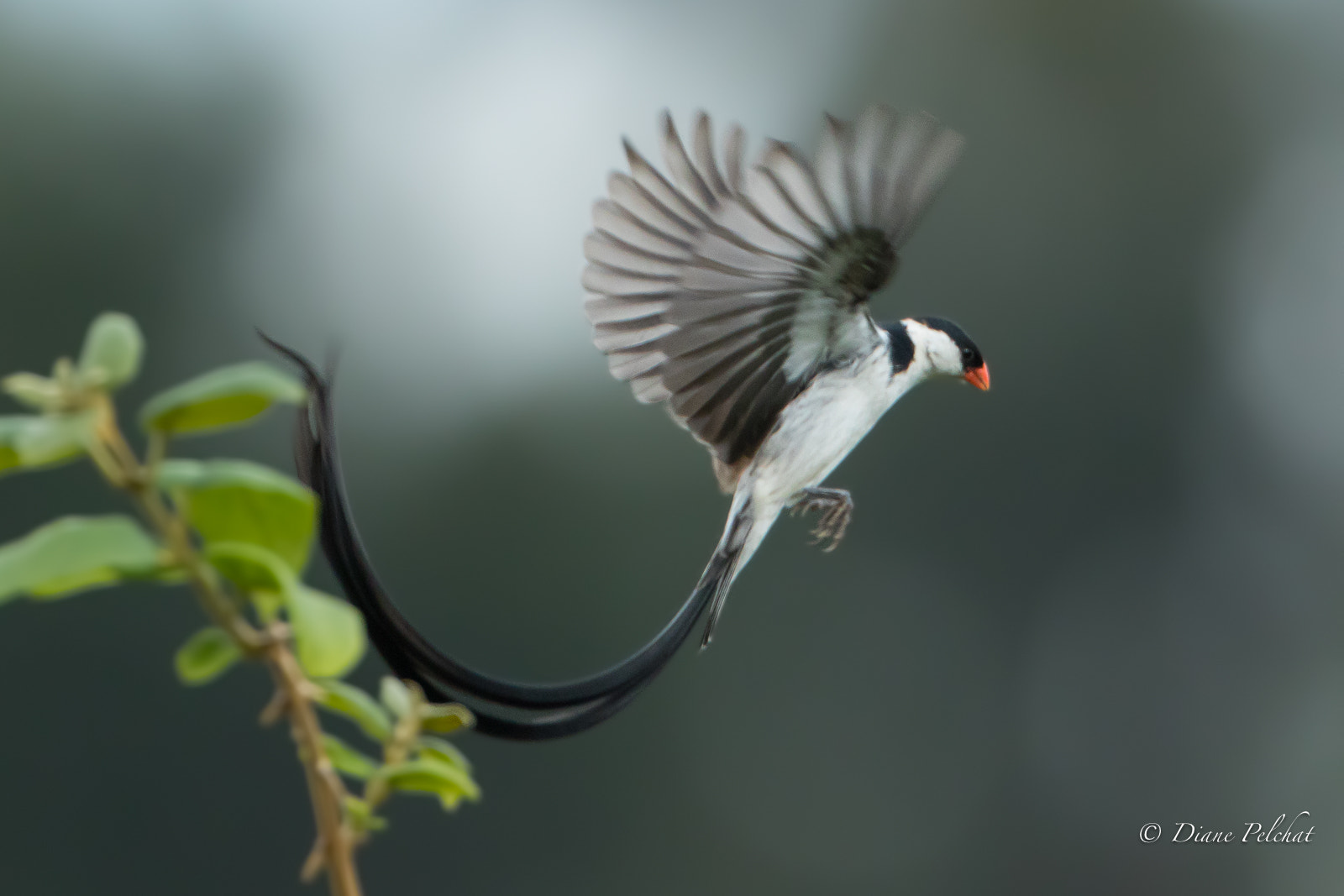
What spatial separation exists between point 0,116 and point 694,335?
10035mm

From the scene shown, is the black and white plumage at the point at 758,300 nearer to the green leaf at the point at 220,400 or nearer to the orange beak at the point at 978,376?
the orange beak at the point at 978,376

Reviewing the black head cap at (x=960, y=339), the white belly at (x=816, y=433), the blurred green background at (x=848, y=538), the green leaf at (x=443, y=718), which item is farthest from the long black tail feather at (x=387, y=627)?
the blurred green background at (x=848, y=538)

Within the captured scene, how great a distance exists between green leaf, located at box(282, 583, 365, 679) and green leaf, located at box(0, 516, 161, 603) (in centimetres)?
3

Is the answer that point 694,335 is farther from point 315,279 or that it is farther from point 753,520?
point 315,279

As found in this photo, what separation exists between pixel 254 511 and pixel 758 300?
37.8 inches

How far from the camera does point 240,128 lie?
35.3ft

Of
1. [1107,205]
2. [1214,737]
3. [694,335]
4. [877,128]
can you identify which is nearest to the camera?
[877,128]

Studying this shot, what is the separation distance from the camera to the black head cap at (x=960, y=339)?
1.57 m

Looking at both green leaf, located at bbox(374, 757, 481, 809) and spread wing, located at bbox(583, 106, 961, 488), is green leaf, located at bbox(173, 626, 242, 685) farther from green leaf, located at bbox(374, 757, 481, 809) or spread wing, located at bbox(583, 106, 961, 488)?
spread wing, located at bbox(583, 106, 961, 488)

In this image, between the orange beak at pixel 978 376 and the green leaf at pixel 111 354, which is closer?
the green leaf at pixel 111 354

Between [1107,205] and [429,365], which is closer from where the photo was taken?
[429,365]

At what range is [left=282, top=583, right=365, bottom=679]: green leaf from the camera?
286 millimetres

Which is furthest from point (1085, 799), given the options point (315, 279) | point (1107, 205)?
point (315, 279)

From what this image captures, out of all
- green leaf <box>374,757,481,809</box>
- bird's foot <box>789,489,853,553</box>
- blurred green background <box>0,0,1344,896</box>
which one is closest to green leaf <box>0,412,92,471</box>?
green leaf <box>374,757,481,809</box>
